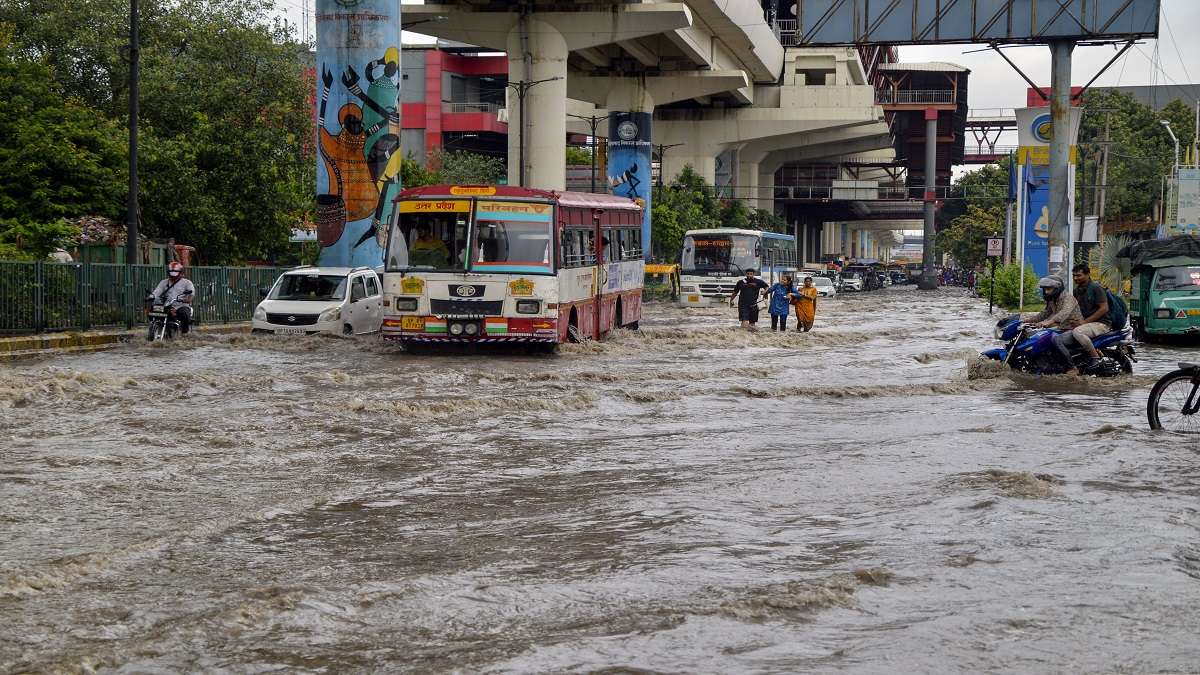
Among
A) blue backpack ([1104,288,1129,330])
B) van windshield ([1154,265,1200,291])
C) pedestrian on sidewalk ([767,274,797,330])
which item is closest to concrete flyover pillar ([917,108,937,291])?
pedestrian on sidewalk ([767,274,797,330])

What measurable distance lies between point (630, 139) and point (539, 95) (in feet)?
49.1

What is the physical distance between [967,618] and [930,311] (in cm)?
4799

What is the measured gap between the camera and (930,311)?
53.5 m

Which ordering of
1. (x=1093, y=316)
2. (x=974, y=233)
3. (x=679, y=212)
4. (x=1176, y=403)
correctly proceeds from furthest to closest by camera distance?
1. (x=974, y=233)
2. (x=679, y=212)
3. (x=1093, y=316)
4. (x=1176, y=403)

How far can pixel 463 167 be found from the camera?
7550 centimetres

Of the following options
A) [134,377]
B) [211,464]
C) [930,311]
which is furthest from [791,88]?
[211,464]

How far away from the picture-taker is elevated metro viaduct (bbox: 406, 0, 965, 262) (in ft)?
163

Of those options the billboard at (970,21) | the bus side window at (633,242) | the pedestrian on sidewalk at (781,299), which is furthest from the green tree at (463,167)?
the bus side window at (633,242)

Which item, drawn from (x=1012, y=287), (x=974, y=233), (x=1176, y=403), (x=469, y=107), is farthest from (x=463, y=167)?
(x=1176, y=403)

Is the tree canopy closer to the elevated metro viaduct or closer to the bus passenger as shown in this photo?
the elevated metro viaduct

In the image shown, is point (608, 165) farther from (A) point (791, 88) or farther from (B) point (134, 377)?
(B) point (134, 377)

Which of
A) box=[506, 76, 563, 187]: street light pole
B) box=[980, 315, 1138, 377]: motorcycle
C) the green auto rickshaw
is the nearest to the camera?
box=[980, 315, 1138, 377]: motorcycle

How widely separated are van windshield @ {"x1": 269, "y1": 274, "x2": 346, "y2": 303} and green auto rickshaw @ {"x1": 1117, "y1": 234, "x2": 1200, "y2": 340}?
15820 millimetres

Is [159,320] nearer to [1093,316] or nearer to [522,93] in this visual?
[1093,316]
